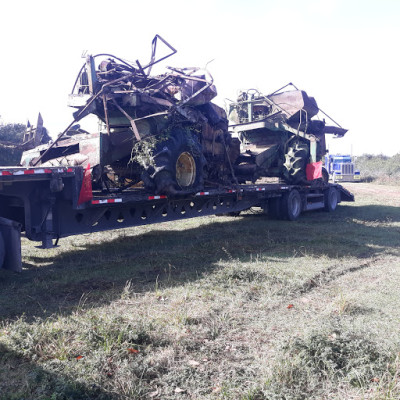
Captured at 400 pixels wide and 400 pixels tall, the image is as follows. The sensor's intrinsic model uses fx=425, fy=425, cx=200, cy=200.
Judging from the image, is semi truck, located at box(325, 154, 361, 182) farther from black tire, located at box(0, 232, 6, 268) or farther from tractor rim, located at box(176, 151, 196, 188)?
black tire, located at box(0, 232, 6, 268)

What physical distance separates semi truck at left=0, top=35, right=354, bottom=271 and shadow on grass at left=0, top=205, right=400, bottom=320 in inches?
20.0

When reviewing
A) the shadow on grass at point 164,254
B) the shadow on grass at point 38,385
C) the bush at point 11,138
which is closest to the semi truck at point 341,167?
the shadow on grass at point 164,254

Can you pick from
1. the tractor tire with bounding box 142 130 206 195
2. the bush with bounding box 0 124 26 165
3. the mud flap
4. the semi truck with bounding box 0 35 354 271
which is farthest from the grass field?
the bush with bounding box 0 124 26 165

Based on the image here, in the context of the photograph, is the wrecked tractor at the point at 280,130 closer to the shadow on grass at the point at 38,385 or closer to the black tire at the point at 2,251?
the black tire at the point at 2,251

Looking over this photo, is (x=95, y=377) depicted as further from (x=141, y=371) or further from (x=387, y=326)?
(x=387, y=326)

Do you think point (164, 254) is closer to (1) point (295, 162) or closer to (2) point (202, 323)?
(2) point (202, 323)

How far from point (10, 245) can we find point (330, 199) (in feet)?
39.2

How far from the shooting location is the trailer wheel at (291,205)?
12.3 m

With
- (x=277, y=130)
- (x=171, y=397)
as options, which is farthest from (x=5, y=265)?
(x=277, y=130)

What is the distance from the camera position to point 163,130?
307 inches

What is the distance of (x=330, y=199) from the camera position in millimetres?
15086

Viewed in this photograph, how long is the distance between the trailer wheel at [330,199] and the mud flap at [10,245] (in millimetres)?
11665

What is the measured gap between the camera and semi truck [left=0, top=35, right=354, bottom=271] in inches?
244

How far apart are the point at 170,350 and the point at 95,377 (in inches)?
27.5
